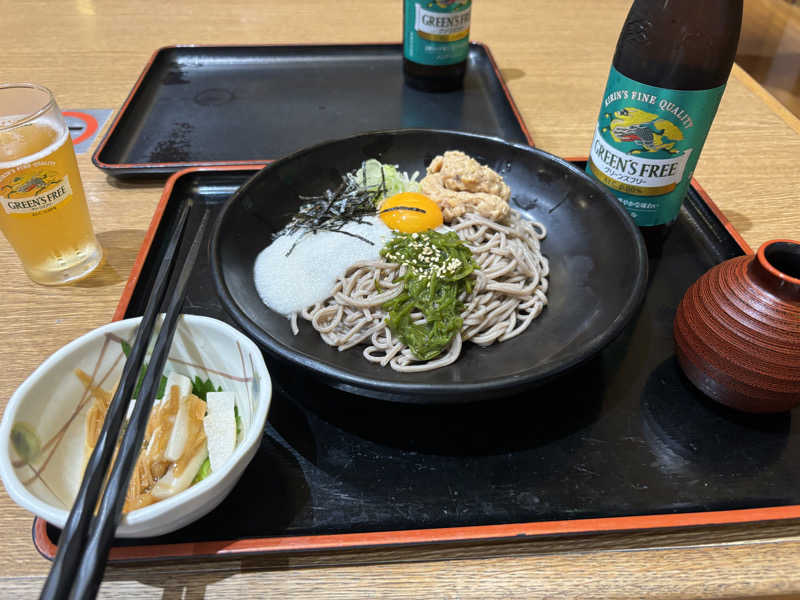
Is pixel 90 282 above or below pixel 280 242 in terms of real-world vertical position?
below

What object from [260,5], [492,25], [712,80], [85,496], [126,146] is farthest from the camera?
[260,5]

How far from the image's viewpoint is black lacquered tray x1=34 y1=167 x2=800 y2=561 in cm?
92

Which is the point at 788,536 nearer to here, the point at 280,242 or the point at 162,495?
Answer: the point at 162,495

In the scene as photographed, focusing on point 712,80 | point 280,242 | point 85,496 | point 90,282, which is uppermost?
point 712,80

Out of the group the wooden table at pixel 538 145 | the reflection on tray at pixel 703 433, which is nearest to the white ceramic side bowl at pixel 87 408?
the wooden table at pixel 538 145

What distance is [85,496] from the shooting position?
766mm

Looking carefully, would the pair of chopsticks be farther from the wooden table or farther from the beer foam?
the beer foam

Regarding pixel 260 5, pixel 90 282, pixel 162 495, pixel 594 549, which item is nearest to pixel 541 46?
pixel 260 5

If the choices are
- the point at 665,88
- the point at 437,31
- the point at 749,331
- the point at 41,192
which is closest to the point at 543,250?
the point at 665,88

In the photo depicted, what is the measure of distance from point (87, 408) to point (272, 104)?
1.57 metres

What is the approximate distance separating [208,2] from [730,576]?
11.3ft

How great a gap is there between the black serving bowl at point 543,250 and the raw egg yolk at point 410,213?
19 cm

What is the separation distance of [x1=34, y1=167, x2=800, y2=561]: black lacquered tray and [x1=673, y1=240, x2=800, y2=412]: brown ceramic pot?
0.10m

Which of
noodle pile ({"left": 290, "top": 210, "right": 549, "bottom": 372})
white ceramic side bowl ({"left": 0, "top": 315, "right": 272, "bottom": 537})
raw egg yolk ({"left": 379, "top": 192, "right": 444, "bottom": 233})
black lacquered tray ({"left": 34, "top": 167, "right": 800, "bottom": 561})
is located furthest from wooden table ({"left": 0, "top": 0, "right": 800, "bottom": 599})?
raw egg yolk ({"left": 379, "top": 192, "right": 444, "bottom": 233})
